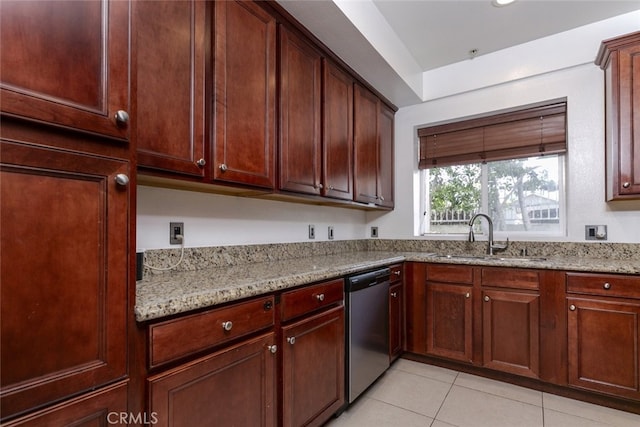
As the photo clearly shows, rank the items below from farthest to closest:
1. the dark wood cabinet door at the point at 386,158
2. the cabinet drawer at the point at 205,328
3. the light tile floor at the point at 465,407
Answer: the dark wood cabinet door at the point at 386,158 < the light tile floor at the point at 465,407 < the cabinet drawer at the point at 205,328

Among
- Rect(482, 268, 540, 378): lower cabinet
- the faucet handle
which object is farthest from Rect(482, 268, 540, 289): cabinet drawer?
the faucet handle

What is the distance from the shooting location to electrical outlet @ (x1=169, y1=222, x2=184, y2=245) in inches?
64.4

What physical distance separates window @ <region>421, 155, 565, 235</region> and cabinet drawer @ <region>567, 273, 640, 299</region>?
776mm

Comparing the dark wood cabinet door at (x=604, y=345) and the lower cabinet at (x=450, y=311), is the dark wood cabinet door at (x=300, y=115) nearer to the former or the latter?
the lower cabinet at (x=450, y=311)

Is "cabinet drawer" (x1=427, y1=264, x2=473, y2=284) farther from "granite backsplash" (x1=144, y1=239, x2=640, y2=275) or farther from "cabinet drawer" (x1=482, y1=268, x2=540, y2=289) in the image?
"granite backsplash" (x1=144, y1=239, x2=640, y2=275)

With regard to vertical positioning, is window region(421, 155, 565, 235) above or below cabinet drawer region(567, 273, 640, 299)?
above

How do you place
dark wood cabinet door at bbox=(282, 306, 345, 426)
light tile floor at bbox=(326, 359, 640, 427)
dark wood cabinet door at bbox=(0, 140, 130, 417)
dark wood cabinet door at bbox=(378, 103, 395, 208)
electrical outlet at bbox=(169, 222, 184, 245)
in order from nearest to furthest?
dark wood cabinet door at bbox=(0, 140, 130, 417) < dark wood cabinet door at bbox=(282, 306, 345, 426) < electrical outlet at bbox=(169, 222, 184, 245) < light tile floor at bbox=(326, 359, 640, 427) < dark wood cabinet door at bbox=(378, 103, 395, 208)

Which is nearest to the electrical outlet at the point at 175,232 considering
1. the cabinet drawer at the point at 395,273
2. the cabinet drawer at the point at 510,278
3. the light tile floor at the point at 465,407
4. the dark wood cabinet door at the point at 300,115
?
the dark wood cabinet door at the point at 300,115

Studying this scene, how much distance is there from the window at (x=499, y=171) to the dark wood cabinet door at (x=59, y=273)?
2947 mm

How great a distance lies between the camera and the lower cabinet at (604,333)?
1897 mm

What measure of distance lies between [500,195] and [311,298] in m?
2.27

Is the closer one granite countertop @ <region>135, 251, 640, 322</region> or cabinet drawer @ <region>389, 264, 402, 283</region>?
granite countertop @ <region>135, 251, 640, 322</region>

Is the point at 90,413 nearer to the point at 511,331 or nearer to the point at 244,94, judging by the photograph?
the point at 244,94

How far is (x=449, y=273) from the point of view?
2463mm
